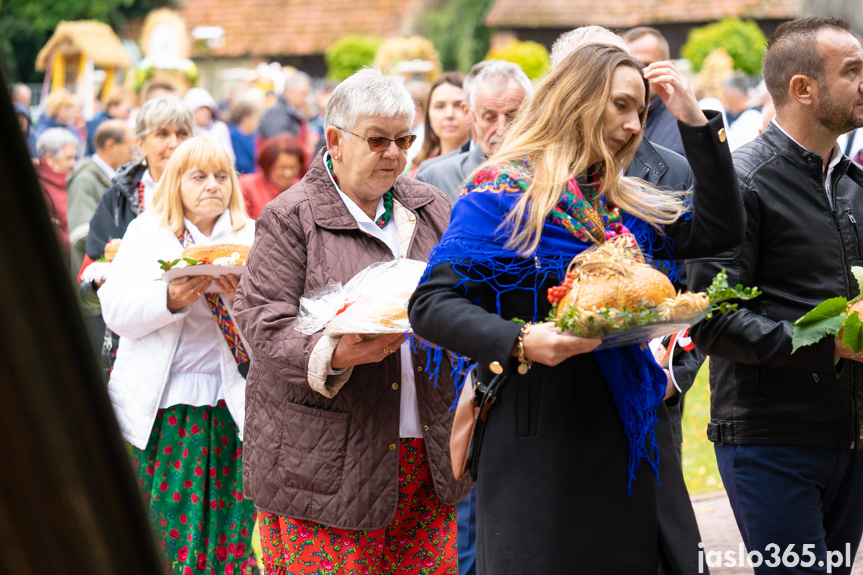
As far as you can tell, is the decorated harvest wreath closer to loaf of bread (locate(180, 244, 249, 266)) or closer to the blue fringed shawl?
the blue fringed shawl

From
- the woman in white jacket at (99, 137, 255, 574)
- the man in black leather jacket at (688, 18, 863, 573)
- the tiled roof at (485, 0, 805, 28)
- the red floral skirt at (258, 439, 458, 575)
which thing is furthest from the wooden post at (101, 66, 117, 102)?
the man in black leather jacket at (688, 18, 863, 573)

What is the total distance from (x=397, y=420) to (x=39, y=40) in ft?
146

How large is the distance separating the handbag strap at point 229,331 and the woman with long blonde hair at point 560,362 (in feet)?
6.39

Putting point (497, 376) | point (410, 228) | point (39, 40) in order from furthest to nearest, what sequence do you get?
point (39, 40)
point (410, 228)
point (497, 376)

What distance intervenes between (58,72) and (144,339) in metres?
21.9

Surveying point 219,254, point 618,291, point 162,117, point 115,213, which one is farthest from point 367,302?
point 162,117

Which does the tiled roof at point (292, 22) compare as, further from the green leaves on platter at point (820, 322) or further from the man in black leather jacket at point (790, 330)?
the green leaves on platter at point (820, 322)

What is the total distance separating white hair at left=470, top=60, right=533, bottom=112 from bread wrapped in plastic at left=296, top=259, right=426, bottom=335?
7.21 ft

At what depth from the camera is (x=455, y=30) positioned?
3675 centimetres

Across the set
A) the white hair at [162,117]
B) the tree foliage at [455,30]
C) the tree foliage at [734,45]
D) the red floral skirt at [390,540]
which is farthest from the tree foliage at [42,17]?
the red floral skirt at [390,540]

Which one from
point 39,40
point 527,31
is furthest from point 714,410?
point 39,40

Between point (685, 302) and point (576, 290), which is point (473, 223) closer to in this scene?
point (576, 290)

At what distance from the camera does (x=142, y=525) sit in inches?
19.1

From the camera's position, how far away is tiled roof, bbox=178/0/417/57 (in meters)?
39.0
